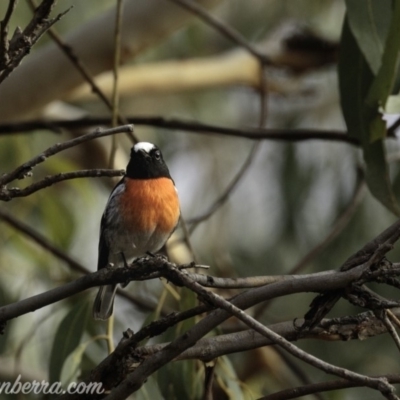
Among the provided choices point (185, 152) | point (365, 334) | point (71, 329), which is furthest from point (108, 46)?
point (185, 152)

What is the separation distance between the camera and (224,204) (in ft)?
18.6

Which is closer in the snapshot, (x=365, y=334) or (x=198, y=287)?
(x=198, y=287)

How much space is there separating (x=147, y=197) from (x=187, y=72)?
6.60 feet

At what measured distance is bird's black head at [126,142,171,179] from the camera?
126 inches

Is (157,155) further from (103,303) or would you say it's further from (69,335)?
(69,335)

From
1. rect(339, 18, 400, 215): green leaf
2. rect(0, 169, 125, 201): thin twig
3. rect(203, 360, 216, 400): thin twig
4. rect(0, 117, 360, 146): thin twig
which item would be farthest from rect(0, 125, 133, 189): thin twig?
rect(0, 117, 360, 146): thin twig

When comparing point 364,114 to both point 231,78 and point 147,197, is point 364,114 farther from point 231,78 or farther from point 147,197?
point 231,78

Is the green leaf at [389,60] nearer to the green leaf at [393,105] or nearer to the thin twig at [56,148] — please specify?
the green leaf at [393,105]

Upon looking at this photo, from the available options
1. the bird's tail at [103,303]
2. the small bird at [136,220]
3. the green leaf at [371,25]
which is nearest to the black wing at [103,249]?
the small bird at [136,220]

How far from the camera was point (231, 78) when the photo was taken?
509 cm

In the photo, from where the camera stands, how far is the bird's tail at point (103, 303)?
9.99 feet

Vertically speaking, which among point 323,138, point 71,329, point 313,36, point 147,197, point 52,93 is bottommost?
point 71,329

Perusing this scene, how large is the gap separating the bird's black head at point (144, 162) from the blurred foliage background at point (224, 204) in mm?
496

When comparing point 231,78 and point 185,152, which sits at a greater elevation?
point 185,152
